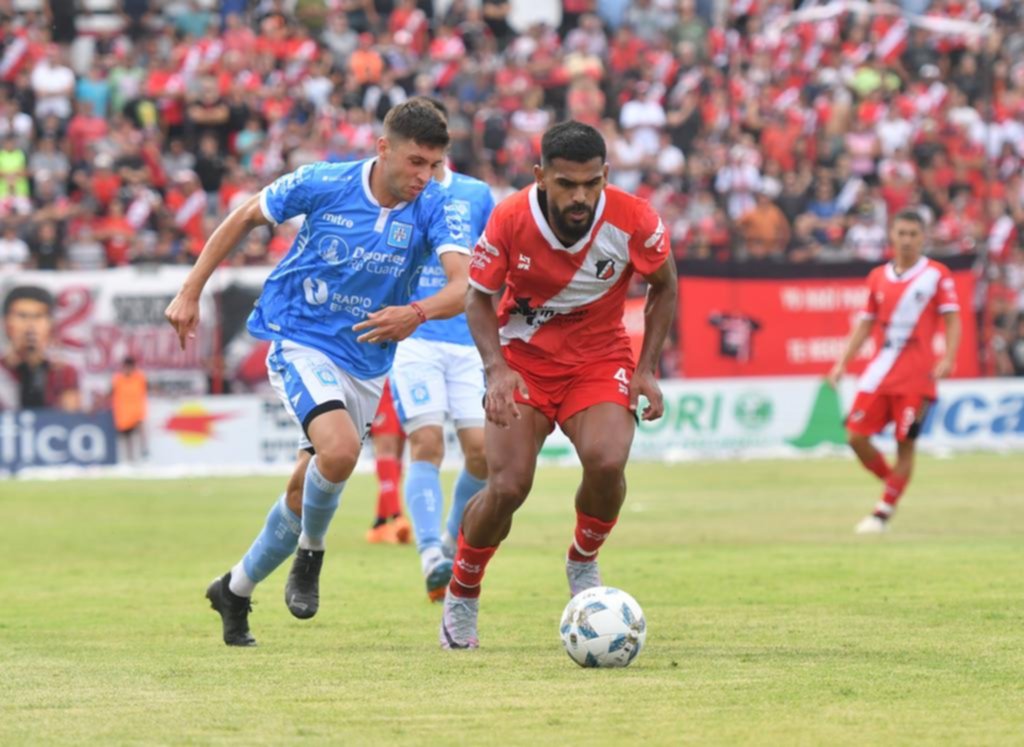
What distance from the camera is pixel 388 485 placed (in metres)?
15.2

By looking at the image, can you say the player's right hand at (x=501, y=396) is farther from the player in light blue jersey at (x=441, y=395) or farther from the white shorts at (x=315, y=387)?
the player in light blue jersey at (x=441, y=395)

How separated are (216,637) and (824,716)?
3.85 m

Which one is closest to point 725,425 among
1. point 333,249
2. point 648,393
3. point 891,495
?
point 891,495

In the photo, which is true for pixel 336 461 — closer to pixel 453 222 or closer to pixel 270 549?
pixel 270 549

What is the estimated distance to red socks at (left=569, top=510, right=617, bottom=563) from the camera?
29.7 feet

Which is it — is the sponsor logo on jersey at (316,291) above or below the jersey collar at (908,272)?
above

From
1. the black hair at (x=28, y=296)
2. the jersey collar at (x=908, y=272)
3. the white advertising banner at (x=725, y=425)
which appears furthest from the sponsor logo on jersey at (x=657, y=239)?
the black hair at (x=28, y=296)

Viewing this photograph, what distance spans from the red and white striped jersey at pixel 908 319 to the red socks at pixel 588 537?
7.53m

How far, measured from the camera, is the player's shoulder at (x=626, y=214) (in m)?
8.45

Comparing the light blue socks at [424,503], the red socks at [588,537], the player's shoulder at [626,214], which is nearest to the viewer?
the player's shoulder at [626,214]

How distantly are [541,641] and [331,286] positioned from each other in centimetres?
202

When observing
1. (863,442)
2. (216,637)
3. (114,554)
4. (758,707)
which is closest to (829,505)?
(863,442)

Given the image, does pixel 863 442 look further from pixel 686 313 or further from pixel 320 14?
pixel 320 14

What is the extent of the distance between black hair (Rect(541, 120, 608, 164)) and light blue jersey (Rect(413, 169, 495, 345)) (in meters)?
3.57
